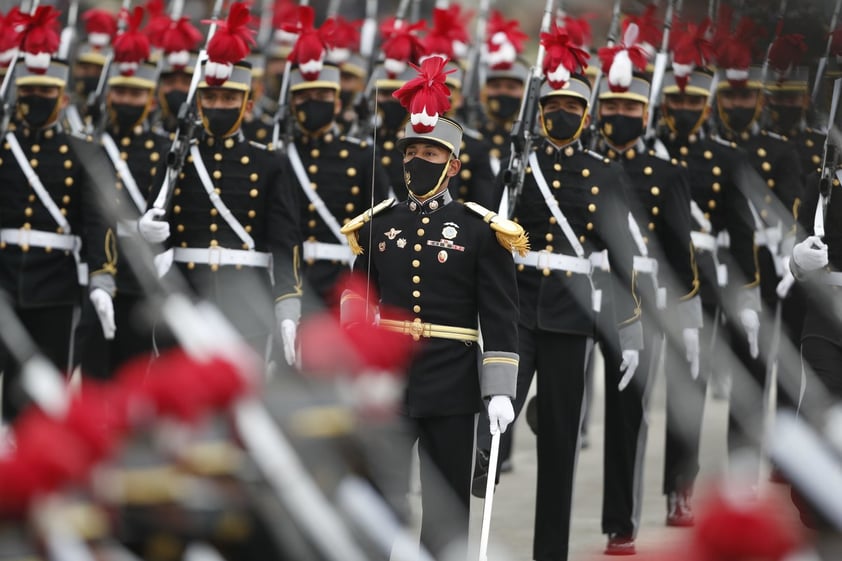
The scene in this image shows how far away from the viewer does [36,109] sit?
930cm

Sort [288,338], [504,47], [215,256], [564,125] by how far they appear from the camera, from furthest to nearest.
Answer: [504,47], [215,256], [288,338], [564,125]

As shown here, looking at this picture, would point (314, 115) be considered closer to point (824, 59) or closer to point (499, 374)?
point (824, 59)

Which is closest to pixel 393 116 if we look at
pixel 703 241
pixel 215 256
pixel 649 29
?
pixel 649 29

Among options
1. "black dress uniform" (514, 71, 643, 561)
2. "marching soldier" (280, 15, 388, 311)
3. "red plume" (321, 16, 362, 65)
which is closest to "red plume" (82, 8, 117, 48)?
"red plume" (321, 16, 362, 65)

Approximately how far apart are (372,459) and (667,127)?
6482 millimetres

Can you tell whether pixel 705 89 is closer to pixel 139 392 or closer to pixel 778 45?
pixel 778 45

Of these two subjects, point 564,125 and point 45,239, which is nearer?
point 564,125

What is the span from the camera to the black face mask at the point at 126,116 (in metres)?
10.5

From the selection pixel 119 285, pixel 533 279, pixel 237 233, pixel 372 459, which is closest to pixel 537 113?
pixel 533 279

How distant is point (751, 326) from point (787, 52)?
1329mm

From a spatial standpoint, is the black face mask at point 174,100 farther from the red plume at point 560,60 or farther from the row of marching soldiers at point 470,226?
the red plume at point 560,60

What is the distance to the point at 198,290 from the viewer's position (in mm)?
8195

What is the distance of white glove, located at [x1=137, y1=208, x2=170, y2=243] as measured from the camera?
26.3 ft

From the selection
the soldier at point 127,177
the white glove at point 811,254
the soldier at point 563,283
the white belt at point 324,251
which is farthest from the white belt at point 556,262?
the white belt at point 324,251
